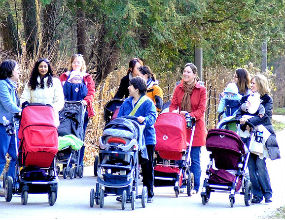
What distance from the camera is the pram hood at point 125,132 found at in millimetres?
11055

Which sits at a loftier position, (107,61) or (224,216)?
(107,61)

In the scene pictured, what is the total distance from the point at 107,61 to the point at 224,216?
1140 cm

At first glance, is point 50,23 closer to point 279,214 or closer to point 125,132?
point 125,132

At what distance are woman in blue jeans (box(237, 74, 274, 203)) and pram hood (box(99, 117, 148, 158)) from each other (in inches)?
67.3

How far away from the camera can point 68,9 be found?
66.4 ft

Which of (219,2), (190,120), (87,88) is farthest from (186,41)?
(190,120)

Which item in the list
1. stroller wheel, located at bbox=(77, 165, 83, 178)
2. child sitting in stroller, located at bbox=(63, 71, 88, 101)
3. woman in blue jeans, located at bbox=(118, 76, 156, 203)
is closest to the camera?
woman in blue jeans, located at bbox=(118, 76, 156, 203)

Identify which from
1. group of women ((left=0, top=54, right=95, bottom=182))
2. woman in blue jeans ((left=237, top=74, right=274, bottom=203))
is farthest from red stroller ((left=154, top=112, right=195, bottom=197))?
group of women ((left=0, top=54, right=95, bottom=182))

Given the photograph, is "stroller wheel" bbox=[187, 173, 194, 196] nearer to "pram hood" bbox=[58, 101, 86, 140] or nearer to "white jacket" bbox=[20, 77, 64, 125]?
"white jacket" bbox=[20, 77, 64, 125]

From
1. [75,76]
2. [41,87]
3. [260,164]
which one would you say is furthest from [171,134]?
[75,76]

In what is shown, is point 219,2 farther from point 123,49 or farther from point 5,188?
point 5,188

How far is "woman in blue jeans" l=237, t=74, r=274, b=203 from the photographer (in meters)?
12.3

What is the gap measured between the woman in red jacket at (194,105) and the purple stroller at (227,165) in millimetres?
1271

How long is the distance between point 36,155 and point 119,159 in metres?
1.10
